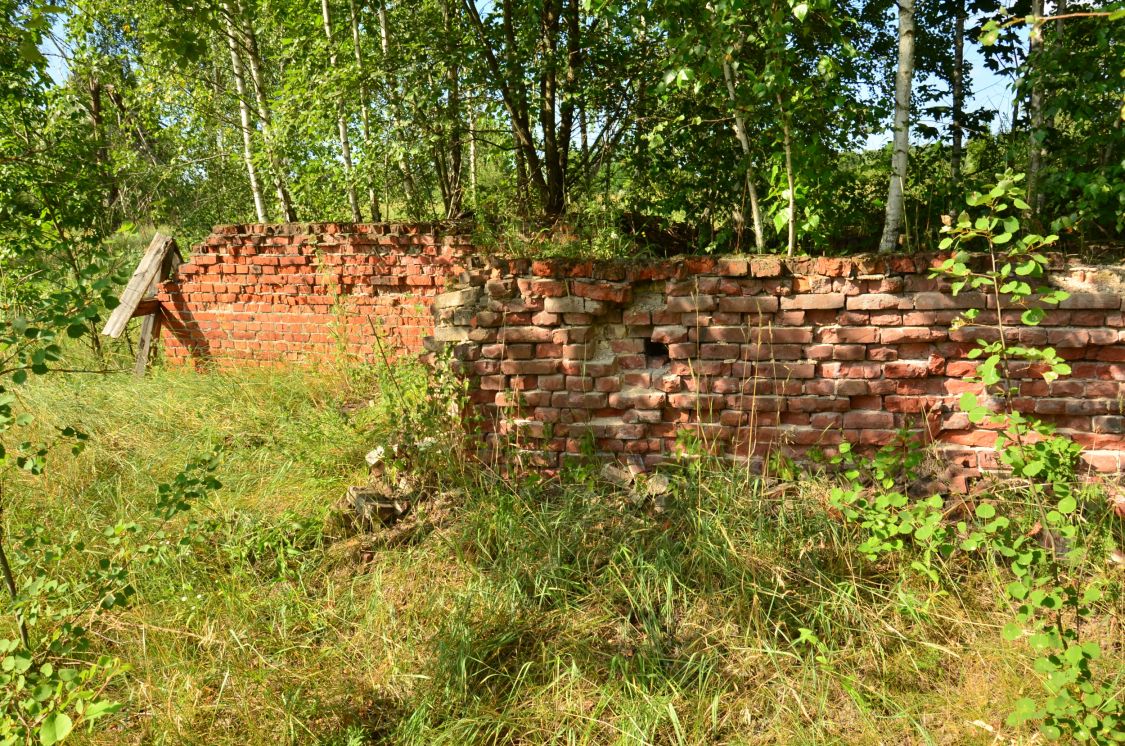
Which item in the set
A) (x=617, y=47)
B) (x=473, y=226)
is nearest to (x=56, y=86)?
(x=473, y=226)

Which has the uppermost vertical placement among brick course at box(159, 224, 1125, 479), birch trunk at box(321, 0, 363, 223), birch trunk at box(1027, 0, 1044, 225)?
birch trunk at box(321, 0, 363, 223)

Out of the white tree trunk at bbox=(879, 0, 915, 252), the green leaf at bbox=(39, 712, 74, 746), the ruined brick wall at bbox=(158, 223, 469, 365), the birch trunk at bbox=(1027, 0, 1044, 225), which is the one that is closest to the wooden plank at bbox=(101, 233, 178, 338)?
the ruined brick wall at bbox=(158, 223, 469, 365)

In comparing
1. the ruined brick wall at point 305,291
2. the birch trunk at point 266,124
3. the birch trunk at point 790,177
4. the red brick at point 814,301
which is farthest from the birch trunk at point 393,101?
the red brick at point 814,301

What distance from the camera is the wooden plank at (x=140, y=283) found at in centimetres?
649

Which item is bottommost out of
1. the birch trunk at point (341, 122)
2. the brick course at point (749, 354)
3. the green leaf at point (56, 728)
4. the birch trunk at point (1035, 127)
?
the green leaf at point (56, 728)

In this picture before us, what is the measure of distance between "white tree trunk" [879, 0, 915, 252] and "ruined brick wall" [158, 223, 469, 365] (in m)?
3.30

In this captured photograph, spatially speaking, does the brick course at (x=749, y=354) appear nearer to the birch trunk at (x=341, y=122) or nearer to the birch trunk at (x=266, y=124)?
the birch trunk at (x=341, y=122)

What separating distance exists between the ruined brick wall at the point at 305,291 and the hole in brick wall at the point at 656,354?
257 centimetres

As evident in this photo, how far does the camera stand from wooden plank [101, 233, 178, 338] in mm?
6488

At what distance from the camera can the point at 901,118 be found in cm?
390

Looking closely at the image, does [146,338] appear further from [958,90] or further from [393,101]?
[958,90]

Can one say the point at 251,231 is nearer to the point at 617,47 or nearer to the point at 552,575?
the point at 617,47

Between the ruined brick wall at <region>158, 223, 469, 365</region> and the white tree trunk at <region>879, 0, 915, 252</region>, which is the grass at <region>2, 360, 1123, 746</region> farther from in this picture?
the ruined brick wall at <region>158, 223, 469, 365</region>

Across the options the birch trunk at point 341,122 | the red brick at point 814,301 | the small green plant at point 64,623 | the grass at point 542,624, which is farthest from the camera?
the birch trunk at point 341,122
